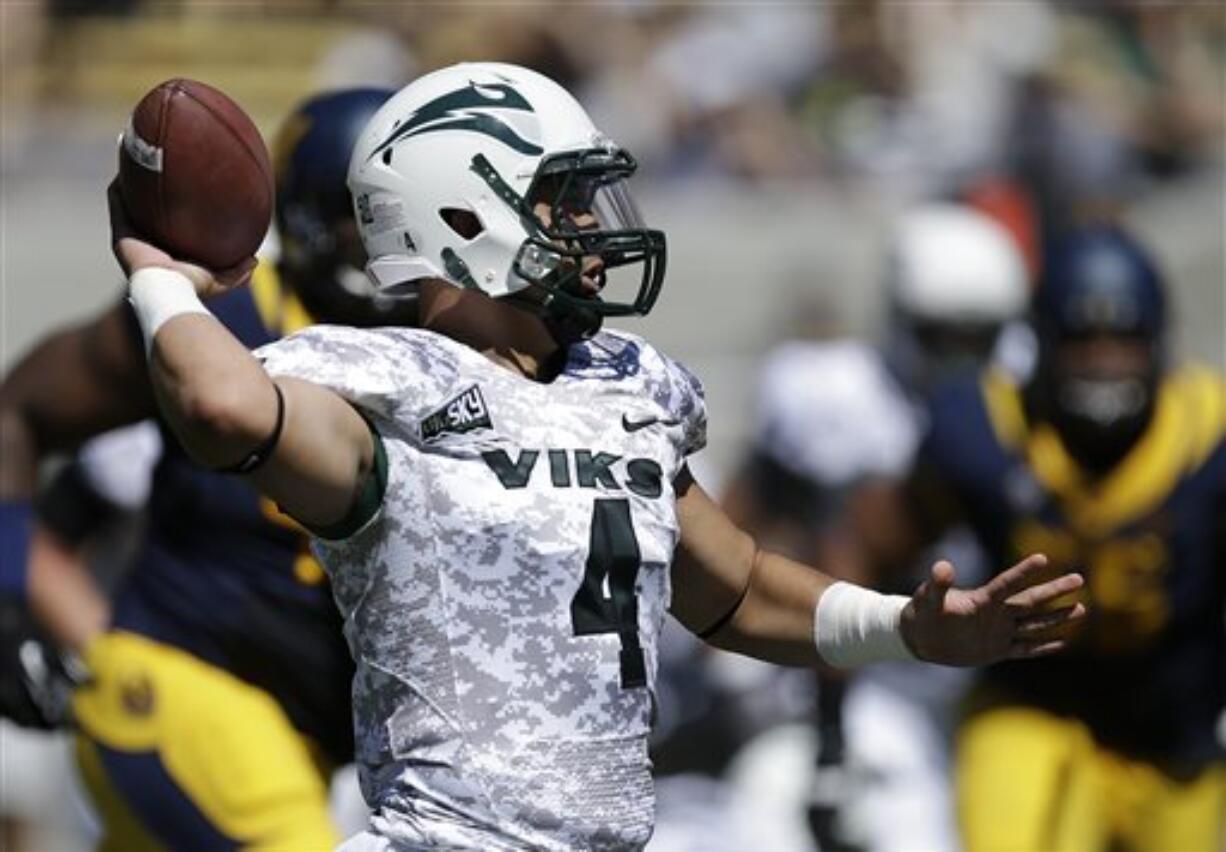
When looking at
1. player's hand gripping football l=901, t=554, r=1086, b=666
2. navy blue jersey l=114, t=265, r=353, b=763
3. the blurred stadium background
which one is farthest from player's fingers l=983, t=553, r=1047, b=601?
the blurred stadium background

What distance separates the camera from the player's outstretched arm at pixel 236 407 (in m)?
3.52

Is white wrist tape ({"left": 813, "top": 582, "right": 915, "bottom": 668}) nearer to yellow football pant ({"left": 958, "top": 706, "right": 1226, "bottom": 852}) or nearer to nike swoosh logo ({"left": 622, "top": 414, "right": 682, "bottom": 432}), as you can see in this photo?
nike swoosh logo ({"left": 622, "top": 414, "right": 682, "bottom": 432})

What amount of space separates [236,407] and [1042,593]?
1020 mm

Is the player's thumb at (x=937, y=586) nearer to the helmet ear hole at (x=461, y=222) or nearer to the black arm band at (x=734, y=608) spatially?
the black arm band at (x=734, y=608)

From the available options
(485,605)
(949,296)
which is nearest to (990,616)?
(485,605)

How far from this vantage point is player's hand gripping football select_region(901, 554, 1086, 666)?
390 cm

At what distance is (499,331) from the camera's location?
12.9 feet

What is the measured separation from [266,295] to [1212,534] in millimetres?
2018

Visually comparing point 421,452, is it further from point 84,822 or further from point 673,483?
point 84,822

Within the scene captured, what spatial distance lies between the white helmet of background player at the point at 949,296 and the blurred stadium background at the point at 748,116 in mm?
745

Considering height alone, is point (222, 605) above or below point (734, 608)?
below

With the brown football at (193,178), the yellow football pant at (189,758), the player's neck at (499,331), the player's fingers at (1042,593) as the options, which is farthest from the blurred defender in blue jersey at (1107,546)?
the brown football at (193,178)

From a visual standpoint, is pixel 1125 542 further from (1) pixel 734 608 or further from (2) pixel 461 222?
(2) pixel 461 222

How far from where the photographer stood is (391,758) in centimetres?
379
